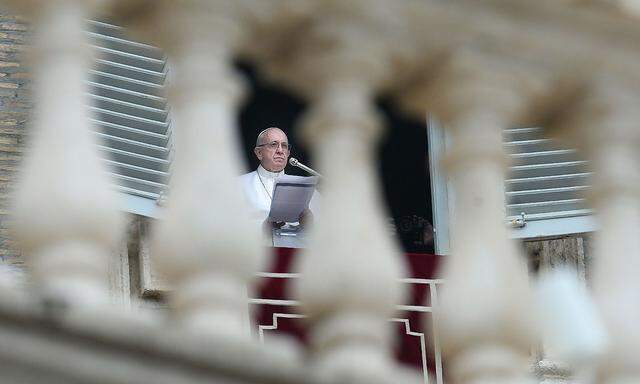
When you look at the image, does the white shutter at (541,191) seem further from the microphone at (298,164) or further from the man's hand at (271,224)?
the man's hand at (271,224)

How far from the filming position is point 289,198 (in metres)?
9.23

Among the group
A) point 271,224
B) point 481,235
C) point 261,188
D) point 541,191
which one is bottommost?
point 481,235

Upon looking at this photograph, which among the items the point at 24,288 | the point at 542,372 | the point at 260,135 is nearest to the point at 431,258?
the point at 542,372

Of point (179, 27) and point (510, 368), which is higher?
point (179, 27)

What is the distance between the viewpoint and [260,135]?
10.5m

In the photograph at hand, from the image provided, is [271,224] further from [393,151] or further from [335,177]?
[335,177]

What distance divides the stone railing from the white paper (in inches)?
216

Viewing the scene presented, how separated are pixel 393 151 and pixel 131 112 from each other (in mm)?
2060

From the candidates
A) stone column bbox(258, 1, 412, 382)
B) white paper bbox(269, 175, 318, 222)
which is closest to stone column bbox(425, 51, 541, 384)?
stone column bbox(258, 1, 412, 382)

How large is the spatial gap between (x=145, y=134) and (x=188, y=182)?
666 centimetres

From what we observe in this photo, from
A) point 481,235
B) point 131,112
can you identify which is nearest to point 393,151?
point 131,112

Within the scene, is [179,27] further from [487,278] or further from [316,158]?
[487,278]

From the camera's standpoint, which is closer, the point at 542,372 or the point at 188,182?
the point at 188,182

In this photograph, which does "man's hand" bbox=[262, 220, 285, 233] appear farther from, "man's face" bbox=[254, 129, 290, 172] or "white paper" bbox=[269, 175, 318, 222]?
"man's face" bbox=[254, 129, 290, 172]
